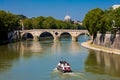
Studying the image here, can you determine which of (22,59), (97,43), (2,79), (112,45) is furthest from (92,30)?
(2,79)

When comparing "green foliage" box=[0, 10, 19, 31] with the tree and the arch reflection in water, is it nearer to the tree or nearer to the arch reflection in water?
the tree

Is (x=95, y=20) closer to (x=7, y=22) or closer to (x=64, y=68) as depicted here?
(x=7, y=22)

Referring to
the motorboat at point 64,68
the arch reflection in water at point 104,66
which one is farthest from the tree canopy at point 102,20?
the motorboat at point 64,68

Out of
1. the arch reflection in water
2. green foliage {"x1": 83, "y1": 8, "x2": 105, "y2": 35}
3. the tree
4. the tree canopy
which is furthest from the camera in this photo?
green foliage {"x1": 83, "y1": 8, "x2": 105, "y2": 35}

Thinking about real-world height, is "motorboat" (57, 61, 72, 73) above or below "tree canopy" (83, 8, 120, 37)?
below

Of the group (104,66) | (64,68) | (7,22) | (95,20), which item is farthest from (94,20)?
(64,68)

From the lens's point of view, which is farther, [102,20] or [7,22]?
[7,22]

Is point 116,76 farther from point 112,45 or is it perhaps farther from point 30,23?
point 30,23

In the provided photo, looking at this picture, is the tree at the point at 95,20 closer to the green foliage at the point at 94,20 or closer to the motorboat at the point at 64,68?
the green foliage at the point at 94,20

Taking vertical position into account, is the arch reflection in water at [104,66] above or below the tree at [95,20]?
below

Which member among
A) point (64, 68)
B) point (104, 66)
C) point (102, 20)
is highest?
point (102, 20)

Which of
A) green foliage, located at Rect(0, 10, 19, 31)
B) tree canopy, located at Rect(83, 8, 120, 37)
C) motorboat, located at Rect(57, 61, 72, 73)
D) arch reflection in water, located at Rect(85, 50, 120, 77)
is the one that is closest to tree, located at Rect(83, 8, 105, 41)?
tree canopy, located at Rect(83, 8, 120, 37)

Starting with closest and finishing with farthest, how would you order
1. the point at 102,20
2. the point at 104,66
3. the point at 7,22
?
the point at 104,66 → the point at 102,20 → the point at 7,22

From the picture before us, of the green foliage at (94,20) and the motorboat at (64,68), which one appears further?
the green foliage at (94,20)
